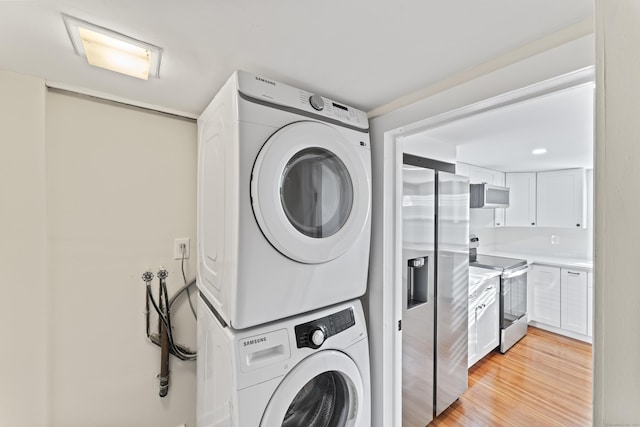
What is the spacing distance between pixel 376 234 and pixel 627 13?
1.20 meters

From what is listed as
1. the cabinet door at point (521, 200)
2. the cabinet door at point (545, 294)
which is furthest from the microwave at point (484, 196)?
the cabinet door at point (545, 294)

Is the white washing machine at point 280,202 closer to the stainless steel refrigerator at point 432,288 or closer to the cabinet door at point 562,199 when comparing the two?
the stainless steel refrigerator at point 432,288

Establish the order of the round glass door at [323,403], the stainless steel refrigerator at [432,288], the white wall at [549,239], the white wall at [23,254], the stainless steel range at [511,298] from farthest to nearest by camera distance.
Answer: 1. the white wall at [549,239]
2. the stainless steel range at [511,298]
3. the stainless steel refrigerator at [432,288]
4. the round glass door at [323,403]
5. the white wall at [23,254]

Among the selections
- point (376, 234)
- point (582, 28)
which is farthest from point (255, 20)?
point (376, 234)

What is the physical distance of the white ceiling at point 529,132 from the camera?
58.7 inches

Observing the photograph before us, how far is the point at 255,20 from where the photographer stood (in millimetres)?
762

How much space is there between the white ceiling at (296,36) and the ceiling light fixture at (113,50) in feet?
0.08

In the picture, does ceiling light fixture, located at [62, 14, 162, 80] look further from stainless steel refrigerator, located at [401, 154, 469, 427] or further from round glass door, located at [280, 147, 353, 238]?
stainless steel refrigerator, located at [401, 154, 469, 427]

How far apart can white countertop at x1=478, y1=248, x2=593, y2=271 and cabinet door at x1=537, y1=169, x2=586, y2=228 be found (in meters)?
0.48

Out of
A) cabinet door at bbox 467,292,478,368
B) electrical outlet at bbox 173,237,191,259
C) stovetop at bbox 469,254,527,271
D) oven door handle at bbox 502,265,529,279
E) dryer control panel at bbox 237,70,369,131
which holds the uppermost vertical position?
dryer control panel at bbox 237,70,369,131

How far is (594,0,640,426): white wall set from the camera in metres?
0.26

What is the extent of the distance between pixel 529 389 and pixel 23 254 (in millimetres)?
3612

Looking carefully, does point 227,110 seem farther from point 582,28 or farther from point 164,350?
point 164,350

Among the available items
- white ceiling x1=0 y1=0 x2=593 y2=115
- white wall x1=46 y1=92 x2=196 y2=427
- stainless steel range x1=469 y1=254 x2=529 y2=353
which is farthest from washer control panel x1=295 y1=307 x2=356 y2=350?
stainless steel range x1=469 y1=254 x2=529 y2=353
